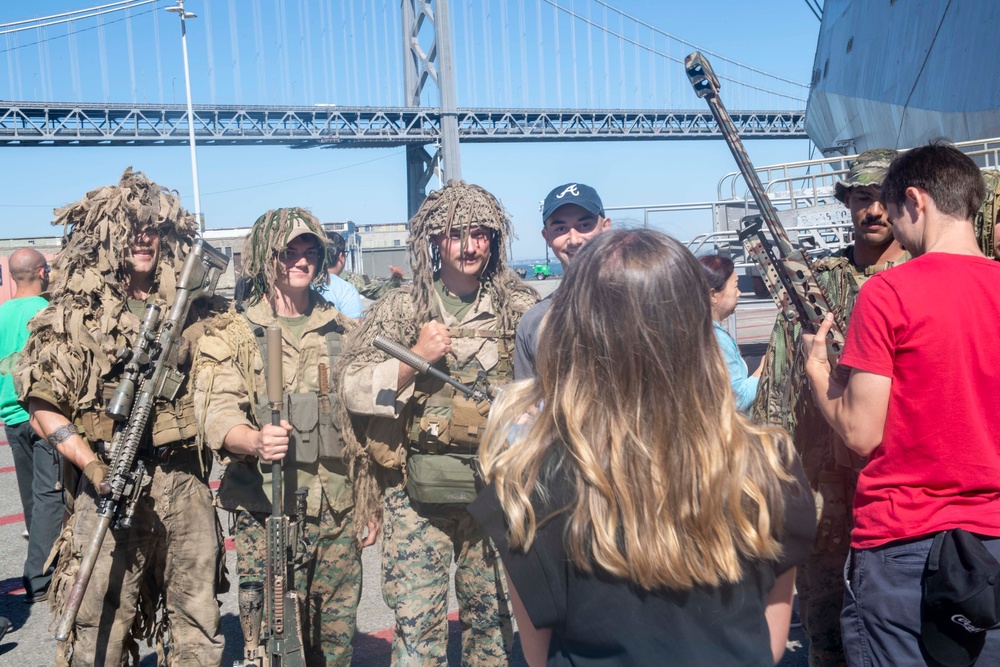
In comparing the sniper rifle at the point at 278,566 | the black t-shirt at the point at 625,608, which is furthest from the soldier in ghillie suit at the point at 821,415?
the sniper rifle at the point at 278,566

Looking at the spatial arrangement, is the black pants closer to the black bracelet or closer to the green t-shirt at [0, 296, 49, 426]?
the green t-shirt at [0, 296, 49, 426]

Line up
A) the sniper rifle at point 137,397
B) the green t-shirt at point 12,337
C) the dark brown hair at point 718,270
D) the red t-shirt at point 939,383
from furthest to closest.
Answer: the green t-shirt at point 12,337
the dark brown hair at point 718,270
the sniper rifle at point 137,397
the red t-shirt at point 939,383

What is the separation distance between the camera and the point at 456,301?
300 cm

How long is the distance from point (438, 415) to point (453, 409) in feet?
0.25

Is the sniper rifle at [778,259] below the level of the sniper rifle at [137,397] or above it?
above

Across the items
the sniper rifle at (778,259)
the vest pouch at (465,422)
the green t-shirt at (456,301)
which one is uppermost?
the sniper rifle at (778,259)

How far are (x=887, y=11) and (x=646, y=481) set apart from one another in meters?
11.4

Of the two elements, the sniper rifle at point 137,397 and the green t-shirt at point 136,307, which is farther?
the green t-shirt at point 136,307

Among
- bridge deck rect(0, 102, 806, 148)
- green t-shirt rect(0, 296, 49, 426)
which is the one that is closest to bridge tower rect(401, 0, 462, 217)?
bridge deck rect(0, 102, 806, 148)

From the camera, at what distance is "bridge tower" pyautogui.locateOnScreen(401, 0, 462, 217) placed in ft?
109

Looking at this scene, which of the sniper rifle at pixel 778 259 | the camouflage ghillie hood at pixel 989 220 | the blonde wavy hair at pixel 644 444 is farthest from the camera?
the camouflage ghillie hood at pixel 989 220

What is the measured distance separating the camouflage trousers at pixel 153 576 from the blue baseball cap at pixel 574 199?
1511 mm

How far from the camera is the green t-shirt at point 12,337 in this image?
4.38m

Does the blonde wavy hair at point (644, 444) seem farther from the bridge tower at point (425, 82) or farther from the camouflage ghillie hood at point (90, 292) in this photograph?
the bridge tower at point (425, 82)
